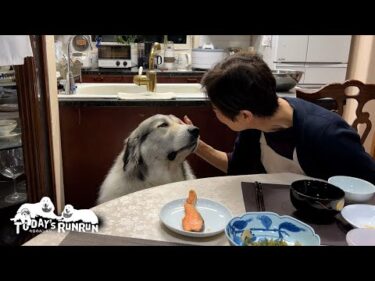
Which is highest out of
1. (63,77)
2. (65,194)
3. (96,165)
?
(63,77)

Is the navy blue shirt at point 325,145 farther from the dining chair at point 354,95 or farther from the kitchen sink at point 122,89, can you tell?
the kitchen sink at point 122,89

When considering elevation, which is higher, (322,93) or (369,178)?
(322,93)

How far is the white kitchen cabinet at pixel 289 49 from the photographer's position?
3504 millimetres

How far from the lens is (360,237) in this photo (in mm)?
684

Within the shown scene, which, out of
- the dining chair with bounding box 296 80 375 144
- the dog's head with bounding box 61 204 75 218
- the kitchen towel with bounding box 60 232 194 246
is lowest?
the kitchen towel with bounding box 60 232 194 246

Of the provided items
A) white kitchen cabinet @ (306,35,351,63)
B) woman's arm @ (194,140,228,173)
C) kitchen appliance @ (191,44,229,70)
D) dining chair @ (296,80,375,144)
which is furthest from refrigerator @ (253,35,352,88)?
woman's arm @ (194,140,228,173)

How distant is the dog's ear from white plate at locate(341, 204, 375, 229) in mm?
774

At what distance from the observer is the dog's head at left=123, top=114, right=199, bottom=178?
53.7 inches

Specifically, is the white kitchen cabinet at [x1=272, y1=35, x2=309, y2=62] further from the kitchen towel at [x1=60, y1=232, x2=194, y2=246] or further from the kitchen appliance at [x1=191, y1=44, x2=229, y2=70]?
the kitchen towel at [x1=60, y1=232, x2=194, y2=246]
